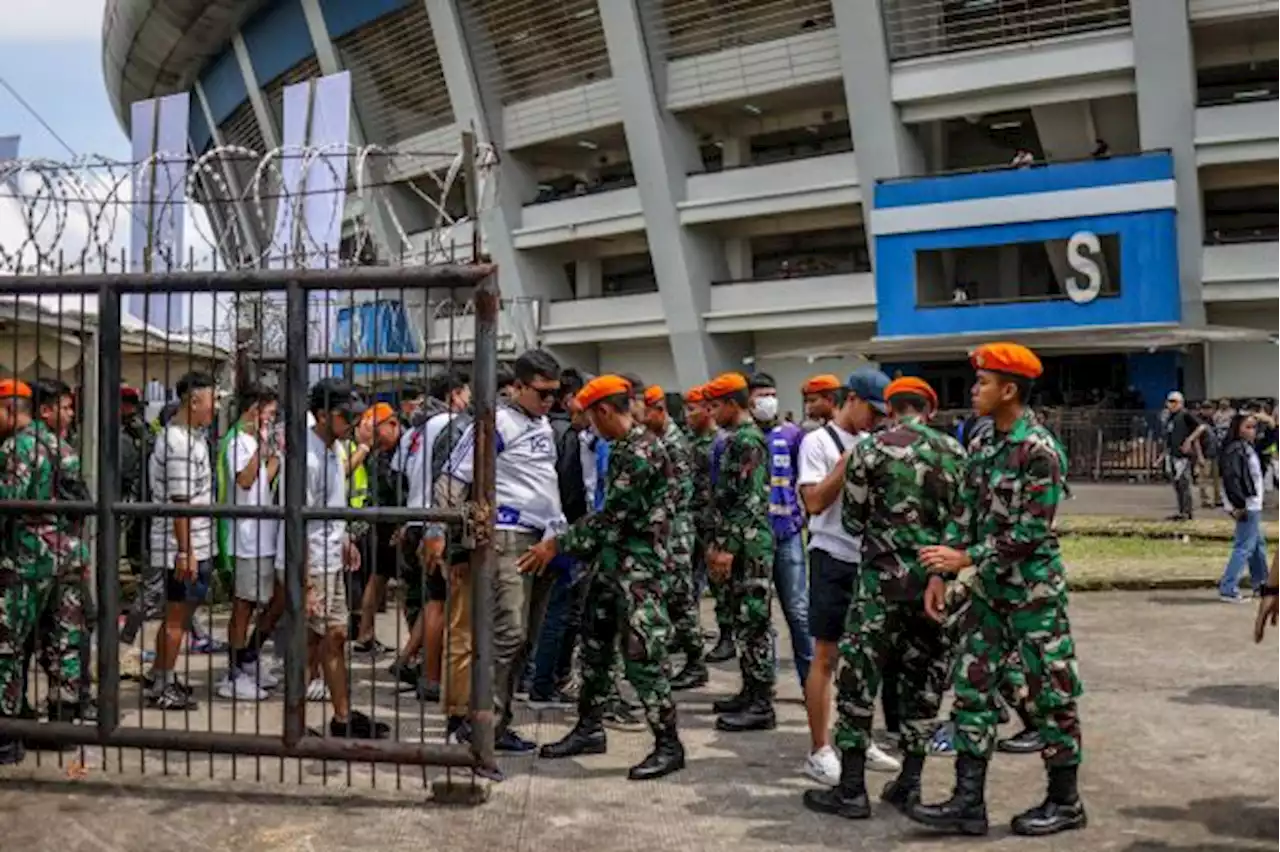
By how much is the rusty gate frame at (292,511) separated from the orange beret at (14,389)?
593 millimetres

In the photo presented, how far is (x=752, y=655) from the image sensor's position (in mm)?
7082

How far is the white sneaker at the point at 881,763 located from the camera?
6191mm

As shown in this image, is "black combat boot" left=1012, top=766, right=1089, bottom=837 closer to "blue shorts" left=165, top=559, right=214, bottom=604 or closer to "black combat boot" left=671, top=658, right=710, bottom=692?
"black combat boot" left=671, top=658, right=710, bottom=692

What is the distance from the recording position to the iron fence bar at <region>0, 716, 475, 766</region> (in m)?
5.53

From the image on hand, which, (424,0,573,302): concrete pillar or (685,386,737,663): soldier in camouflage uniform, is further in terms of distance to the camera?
(424,0,573,302): concrete pillar

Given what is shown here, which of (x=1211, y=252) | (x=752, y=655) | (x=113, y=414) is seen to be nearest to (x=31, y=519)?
(x=113, y=414)

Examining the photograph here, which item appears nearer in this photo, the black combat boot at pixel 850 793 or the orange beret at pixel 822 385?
the black combat boot at pixel 850 793

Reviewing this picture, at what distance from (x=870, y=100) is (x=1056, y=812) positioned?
77.8 ft

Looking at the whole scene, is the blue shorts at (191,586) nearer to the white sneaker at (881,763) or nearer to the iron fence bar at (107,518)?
the iron fence bar at (107,518)

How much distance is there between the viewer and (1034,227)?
26.7 m

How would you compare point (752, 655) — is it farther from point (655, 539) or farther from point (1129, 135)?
point (1129, 135)

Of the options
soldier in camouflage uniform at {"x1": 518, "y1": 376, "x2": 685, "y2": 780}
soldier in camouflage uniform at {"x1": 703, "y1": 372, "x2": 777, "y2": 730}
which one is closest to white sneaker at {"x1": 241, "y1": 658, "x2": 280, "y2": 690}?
soldier in camouflage uniform at {"x1": 518, "y1": 376, "x2": 685, "y2": 780}

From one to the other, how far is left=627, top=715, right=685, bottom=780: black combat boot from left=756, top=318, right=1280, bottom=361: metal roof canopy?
741 inches

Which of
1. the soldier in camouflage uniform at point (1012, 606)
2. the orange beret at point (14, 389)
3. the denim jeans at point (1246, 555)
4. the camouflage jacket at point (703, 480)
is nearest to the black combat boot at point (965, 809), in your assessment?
the soldier in camouflage uniform at point (1012, 606)
